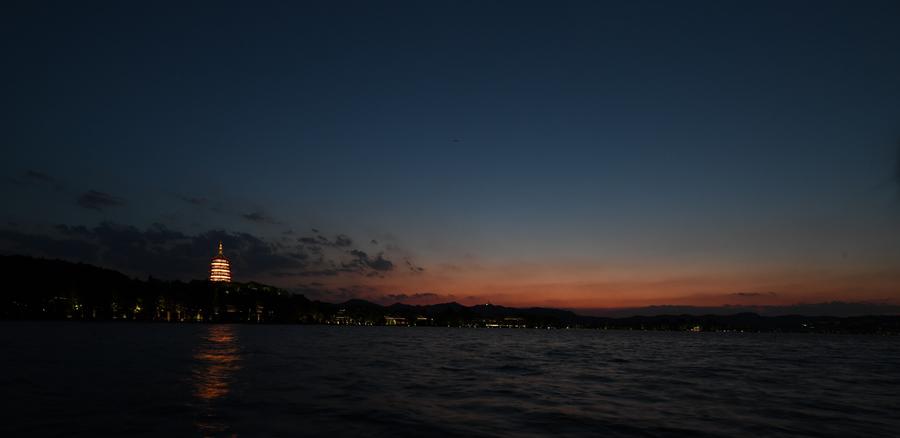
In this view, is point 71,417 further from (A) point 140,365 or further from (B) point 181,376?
(A) point 140,365

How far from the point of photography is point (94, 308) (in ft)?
639

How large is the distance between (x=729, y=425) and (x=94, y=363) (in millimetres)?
41963

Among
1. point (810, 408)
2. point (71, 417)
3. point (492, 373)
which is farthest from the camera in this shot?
point (492, 373)

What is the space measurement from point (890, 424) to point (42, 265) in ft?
789

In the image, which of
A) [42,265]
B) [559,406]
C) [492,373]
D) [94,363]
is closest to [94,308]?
[42,265]

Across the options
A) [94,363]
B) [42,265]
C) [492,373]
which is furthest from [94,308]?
[492,373]

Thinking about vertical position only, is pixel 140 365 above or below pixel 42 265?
below

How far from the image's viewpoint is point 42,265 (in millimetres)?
198875

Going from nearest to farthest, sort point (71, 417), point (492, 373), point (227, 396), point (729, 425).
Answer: point (71, 417), point (729, 425), point (227, 396), point (492, 373)

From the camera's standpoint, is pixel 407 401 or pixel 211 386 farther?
pixel 211 386

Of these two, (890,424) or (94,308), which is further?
(94,308)

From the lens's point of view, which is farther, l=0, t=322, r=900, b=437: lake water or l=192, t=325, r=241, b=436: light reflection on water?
l=0, t=322, r=900, b=437: lake water

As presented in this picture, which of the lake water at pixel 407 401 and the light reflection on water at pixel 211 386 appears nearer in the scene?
the light reflection on water at pixel 211 386

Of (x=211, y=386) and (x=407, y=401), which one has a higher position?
(x=211, y=386)
